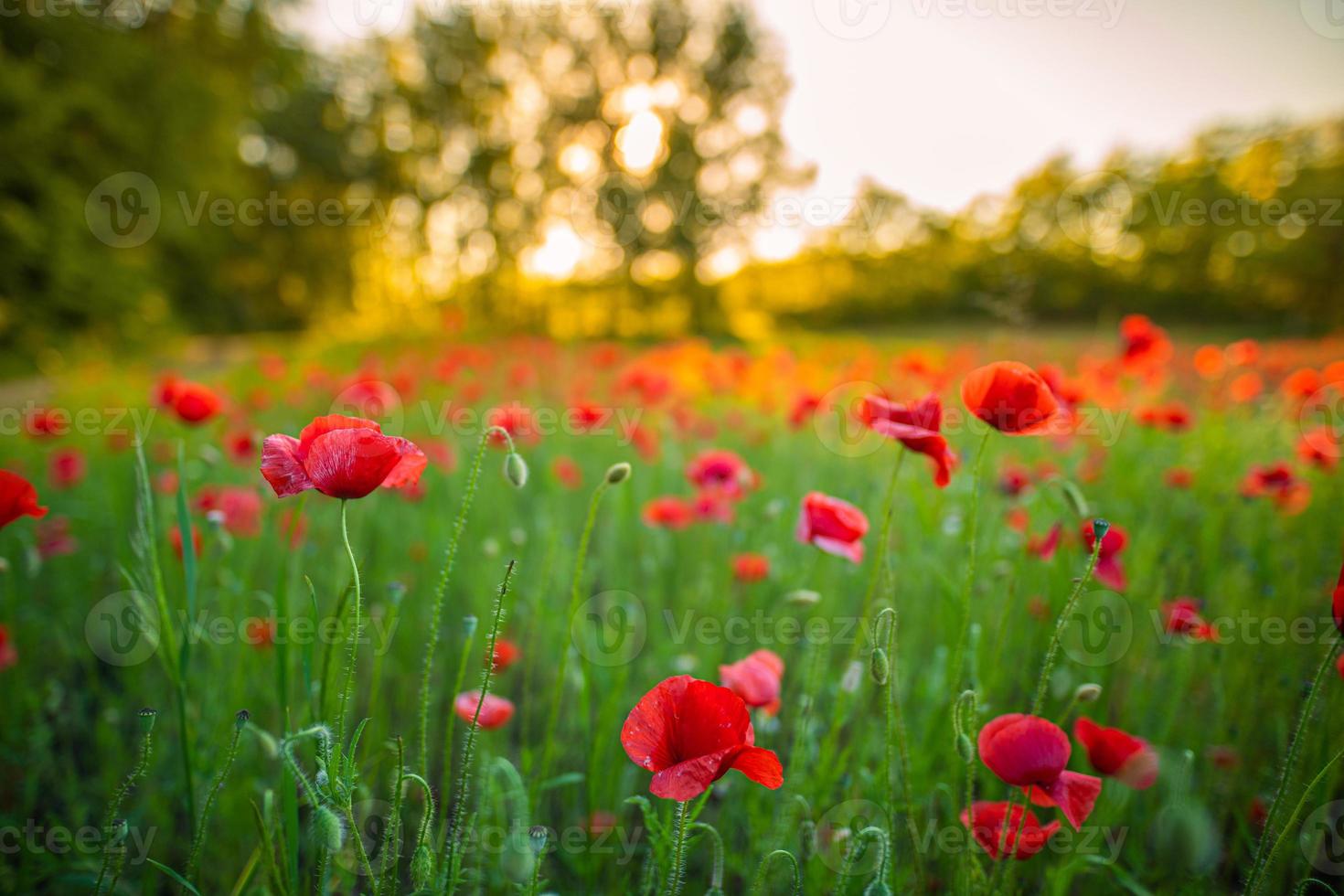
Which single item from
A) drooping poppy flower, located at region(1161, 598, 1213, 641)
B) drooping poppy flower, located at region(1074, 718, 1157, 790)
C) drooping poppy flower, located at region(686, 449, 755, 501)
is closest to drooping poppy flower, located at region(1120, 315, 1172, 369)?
drooping poppy flower, located at region(1161, 598, 1213, 641)

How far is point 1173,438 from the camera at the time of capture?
13.9 feet

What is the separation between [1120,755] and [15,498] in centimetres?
182

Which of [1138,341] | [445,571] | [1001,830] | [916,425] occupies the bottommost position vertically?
[1001,830]

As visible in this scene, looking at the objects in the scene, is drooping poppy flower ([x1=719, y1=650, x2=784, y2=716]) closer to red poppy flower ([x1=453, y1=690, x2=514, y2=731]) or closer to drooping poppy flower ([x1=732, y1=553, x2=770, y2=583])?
red poppy flower ([x1=453, y1=690, x2=514, y2=731])

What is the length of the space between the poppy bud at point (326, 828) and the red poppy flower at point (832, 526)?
84 cm

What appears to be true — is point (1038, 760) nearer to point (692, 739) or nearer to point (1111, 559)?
point (692, 739)

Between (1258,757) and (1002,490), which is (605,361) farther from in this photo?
(1258,757)

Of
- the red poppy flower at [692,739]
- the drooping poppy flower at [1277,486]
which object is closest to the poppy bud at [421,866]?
the red poppy flower at [692,739]

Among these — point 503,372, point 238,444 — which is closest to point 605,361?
point 503,372

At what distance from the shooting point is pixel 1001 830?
3.37 feet

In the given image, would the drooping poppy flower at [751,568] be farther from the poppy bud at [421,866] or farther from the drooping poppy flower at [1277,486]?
the drooping poppy flower at [1277,486]

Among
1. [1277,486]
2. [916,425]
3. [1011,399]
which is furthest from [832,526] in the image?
[1277,486]

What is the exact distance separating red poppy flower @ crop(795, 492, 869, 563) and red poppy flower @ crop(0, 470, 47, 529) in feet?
4.11

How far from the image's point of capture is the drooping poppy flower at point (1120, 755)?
3.76ft
